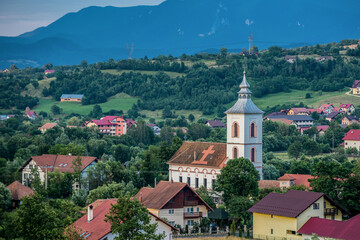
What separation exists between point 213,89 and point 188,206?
13633cm

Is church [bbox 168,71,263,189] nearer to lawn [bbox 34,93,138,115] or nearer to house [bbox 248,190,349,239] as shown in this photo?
house [bbox 248,190,349,239]

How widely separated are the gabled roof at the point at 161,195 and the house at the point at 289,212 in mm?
5506

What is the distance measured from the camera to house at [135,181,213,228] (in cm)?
5747

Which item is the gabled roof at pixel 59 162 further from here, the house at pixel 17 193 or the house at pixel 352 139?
the house at pixel 352 139

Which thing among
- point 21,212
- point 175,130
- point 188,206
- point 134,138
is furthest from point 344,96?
point 21,212

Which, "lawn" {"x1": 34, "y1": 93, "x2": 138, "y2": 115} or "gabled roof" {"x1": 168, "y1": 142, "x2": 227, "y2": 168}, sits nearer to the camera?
"gabled roof" {"x1": 168, "y1": 142, "x2": 227, "y2": 168}

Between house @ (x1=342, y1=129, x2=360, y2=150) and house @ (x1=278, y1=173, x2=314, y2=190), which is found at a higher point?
house @ (x1=278, y1=173, x2=314, y2=190)

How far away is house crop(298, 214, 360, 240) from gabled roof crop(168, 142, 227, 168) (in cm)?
2454

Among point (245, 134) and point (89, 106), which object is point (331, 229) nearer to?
point (245, 134)

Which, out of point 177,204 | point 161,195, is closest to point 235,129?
point 161,195

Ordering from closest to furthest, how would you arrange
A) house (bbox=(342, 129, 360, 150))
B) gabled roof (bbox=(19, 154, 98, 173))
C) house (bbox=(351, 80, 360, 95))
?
gabled roof (bbox=(19, 154, 98, 173)), house (bbox=(342, 129, 360, 150)), house (bbox=(351, 80, 360, 95))

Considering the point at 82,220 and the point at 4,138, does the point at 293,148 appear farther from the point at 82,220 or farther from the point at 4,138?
the point at 82,220

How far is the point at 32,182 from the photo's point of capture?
77.9m

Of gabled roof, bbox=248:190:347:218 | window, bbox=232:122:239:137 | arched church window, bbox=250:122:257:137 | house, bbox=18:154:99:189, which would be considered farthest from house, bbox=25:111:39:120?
gabled roof, bbox=248:190:347:218
